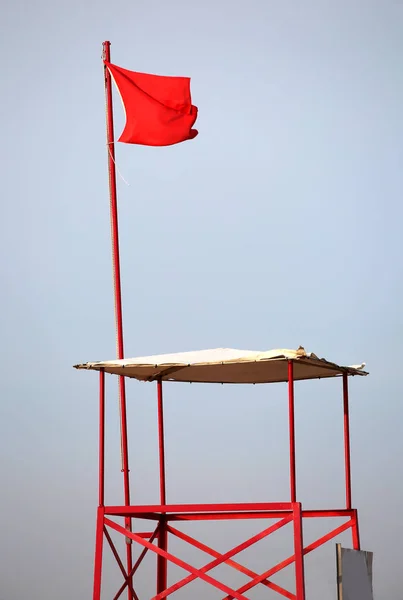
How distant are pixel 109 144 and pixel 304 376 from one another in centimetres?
493

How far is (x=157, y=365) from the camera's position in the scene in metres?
14.3

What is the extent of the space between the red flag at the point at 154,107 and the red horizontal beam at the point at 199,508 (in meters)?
6.71

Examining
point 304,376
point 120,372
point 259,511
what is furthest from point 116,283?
point 259,511

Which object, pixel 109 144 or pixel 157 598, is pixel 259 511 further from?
pixel 109 144

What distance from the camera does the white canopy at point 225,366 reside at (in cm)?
1430

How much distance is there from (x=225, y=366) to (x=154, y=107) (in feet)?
17.0

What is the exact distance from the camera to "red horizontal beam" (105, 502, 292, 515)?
13961 mm

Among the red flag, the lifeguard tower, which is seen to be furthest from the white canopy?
the red flag

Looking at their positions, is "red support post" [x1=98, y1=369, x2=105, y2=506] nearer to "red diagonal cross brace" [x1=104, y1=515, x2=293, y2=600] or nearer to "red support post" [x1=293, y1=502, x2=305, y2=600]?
"red diagonal cross brace" [x1=104, y1=515, x2=293, y2=600]

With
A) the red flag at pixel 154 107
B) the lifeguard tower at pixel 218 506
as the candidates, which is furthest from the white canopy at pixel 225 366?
the red flag at pixel 154 107

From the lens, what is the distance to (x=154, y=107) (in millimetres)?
18891

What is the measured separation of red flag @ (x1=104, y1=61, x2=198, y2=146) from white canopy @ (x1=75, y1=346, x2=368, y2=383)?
424 cm

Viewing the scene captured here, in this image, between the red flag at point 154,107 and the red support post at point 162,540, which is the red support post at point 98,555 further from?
the red flag at point 154,107

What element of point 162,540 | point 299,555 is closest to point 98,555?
point 162,540
